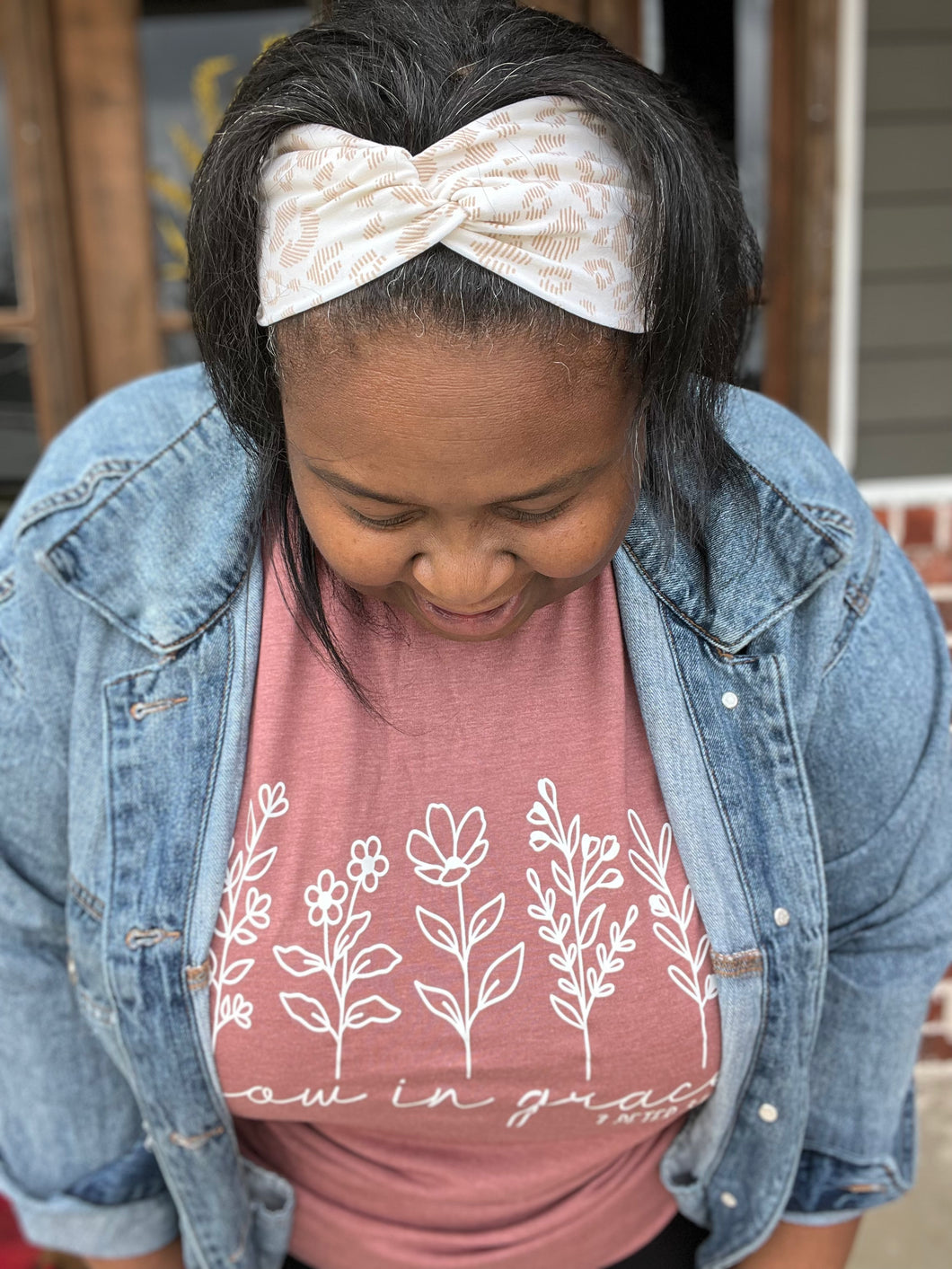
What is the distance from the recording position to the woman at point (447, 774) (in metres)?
1.02

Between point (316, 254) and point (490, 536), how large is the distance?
26 centimetres

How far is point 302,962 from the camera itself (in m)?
1.21

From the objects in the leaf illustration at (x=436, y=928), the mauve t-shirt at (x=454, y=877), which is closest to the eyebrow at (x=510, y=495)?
the mauve t-shirt at (x=454, y=877)

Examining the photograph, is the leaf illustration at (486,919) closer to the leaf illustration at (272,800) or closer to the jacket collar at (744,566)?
the leaf illustration at (272,800)

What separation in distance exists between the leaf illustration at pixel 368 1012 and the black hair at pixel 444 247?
579mm

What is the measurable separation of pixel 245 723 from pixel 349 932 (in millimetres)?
239

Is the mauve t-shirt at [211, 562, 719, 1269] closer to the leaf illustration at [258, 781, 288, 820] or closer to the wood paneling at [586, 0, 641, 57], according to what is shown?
the leaf illustration at [258, 781, 288, 820]

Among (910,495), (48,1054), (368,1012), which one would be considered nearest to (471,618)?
(368,1012)

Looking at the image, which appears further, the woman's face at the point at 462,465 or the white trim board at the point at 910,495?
the white trim board at the point at 910,495

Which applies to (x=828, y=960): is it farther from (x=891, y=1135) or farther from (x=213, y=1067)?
(x=213, y=1067)

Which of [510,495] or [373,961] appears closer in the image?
[510,495]

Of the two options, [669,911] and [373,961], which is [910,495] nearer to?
[669,911]

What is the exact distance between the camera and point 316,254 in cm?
92

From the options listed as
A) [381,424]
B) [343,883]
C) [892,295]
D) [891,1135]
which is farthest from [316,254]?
[892,295]
